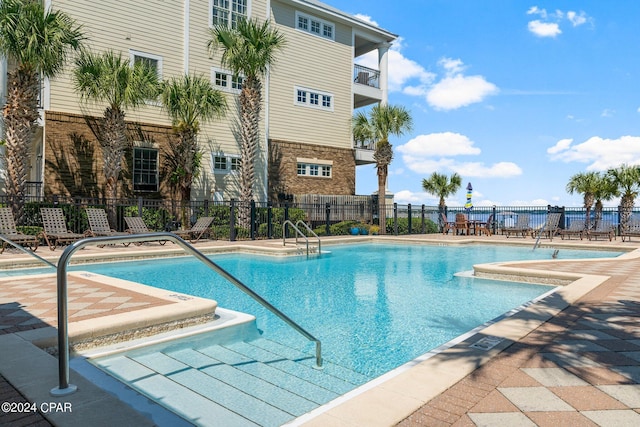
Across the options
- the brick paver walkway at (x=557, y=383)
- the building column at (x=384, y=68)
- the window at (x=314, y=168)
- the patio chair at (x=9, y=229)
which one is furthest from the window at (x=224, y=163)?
the brick paver walkway at (x=557, y=383)

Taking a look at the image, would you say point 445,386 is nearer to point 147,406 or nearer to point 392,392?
point 392,392

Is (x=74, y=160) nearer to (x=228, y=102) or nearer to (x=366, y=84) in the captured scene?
(x=228, y=102)

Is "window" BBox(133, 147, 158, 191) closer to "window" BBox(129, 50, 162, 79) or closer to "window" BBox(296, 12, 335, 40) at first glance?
"window" BBox(129, 50, 162, 79)

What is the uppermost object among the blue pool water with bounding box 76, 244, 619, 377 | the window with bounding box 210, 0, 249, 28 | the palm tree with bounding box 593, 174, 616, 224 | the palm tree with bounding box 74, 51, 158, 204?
the window with bounding box 210, 0, 249, 28

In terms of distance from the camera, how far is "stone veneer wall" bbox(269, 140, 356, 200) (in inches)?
910

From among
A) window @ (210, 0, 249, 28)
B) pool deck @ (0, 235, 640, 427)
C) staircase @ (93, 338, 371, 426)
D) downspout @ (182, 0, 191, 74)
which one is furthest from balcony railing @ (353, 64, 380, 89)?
staircase @ (93, 338, 371, 426)

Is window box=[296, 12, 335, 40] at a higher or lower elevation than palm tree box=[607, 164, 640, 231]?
higher

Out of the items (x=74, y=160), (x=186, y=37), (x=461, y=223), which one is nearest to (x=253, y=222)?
(x=74, y=160)

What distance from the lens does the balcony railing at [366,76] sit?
26.6 meters

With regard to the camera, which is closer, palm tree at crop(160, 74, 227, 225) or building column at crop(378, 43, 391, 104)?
palm tree at crop(160, 74, 227, 225)

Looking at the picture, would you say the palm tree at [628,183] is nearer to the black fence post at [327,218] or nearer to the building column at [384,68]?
the building column at [384,68]

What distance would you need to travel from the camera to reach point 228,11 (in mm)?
21609

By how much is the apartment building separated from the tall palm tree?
943 centimetres

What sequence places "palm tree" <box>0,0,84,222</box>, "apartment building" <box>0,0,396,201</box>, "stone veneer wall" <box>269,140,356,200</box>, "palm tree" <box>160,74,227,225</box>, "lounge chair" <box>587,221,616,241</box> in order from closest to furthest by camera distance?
"palm tree" <box>0,0,84,222</box>
"apartment building" <box>0,0,396,201</box>
"palm tree" <box>160,74,227,225</box>
"lounge chair" <box>587,221,616,241</box>
"stone veneer wall" <box>269,140,356,200</box>
